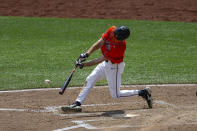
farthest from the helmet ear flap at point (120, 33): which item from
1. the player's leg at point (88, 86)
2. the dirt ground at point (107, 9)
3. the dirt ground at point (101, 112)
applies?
the dirt ground at point (107, 9)

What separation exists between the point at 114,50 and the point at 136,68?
4.61 meters

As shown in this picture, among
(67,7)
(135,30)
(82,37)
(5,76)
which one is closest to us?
(5,76)

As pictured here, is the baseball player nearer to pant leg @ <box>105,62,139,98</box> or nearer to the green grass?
pant leg @ <box>105,62,139,98</box>

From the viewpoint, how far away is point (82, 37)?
17.8m

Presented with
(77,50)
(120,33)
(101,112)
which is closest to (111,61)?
(120,33)

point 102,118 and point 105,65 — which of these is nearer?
point 102,118

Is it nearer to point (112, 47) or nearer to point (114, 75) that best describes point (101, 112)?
point (114, 75)

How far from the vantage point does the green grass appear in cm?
1211

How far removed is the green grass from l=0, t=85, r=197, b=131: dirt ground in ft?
3.46

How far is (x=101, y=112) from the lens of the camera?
28.6 ft

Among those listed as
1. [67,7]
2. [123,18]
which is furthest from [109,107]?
[67,7]

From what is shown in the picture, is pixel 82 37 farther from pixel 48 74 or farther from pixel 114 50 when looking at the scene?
pixel 114 50

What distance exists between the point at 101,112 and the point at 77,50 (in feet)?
23.0

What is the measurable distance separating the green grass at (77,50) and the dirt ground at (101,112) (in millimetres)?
1054
